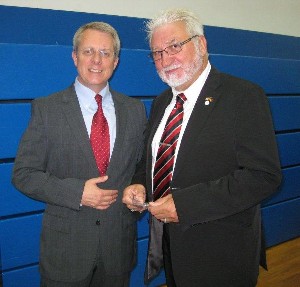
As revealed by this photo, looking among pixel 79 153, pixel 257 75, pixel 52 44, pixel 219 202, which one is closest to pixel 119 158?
pixel 79 153

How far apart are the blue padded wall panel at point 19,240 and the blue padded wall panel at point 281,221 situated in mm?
2446

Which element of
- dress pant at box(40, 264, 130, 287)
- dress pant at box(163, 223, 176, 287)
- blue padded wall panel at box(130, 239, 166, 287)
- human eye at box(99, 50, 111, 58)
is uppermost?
human eye at box(99, 50, 111, 58)

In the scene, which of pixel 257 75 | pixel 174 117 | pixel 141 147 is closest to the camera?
pixel 174 117

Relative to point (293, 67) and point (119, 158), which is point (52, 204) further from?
point (293, 67)

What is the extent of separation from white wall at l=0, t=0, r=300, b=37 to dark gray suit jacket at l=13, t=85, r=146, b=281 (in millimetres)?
1100

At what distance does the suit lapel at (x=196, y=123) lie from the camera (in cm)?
138

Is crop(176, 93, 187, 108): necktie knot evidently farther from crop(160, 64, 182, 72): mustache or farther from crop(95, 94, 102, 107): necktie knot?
crop(95, 94, 102, 107): necktie knot

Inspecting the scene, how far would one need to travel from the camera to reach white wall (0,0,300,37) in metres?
2.42

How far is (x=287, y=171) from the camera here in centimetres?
354

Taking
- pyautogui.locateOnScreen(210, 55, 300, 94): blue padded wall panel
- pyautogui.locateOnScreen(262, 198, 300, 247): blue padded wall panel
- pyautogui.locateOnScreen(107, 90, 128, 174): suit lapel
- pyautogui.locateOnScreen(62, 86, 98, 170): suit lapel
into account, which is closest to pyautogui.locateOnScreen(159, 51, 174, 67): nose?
pyautogui.locateOnScreen(107, 90, 128, 174): suit lapel

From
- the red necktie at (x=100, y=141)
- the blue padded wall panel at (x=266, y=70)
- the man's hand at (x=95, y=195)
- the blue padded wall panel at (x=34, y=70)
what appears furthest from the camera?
the blue padded wall panel at (x=266, y=70)

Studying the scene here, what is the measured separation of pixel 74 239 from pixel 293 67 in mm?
3108

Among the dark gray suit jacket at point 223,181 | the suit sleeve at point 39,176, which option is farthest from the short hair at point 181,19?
the suit sleeve at point 39,176

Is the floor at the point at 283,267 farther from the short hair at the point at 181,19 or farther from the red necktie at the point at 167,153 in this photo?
the short hair at the point at 181,19
